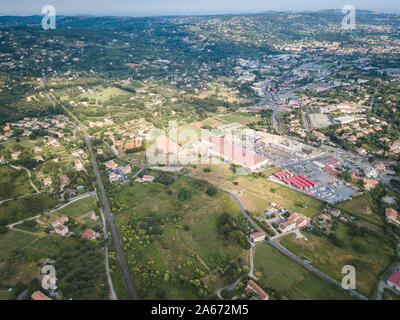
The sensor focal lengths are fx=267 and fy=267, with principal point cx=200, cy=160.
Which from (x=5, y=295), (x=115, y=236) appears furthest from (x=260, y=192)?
(x=5, y=295)

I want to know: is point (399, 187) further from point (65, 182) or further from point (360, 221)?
point (65, 182)

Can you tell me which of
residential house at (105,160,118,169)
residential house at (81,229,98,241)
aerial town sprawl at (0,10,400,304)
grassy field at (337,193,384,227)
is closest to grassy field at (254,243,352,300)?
aerial town sprawl at (0,10,400,304)

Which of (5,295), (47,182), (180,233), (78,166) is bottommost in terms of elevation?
(5,295)

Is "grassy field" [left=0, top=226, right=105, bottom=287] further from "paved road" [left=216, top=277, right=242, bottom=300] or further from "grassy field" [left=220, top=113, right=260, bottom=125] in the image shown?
"grassy field" [left=220, top=113, right=260, bottom=125]

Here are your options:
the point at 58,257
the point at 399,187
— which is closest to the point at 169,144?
the point at 58,257

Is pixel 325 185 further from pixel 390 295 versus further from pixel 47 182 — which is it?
pixel 47 182

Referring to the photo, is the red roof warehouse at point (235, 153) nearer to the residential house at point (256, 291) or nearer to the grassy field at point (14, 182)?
the residential house at point (256, 291)
